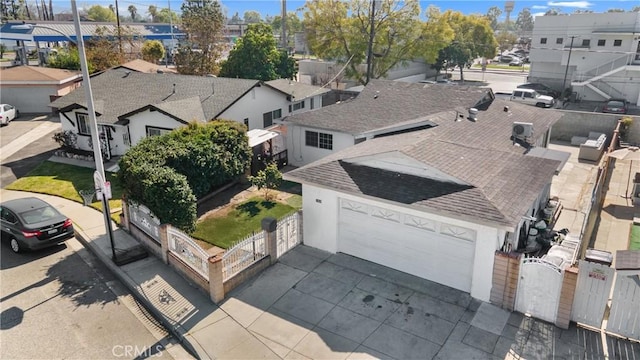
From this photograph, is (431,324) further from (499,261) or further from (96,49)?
(96,49)

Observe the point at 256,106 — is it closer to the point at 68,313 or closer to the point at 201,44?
the point at 68,313

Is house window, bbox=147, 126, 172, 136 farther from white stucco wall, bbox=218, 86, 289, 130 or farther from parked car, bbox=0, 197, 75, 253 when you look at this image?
parked car, bbox=0, 197, 75, 253

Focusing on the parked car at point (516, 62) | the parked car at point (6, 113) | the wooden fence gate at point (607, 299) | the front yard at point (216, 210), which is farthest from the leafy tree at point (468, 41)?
the wooden fence gate at point (607, 299)

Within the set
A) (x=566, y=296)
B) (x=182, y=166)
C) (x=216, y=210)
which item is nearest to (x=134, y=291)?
(x=182, y=166)

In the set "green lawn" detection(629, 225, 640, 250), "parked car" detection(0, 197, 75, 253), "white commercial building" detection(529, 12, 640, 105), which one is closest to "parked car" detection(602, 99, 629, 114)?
"white commercial building" detection(529, 12, 640, 105)

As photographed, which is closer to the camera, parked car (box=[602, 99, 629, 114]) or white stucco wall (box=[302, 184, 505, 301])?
white stucco wall (box=[302, 184, 505, 301])

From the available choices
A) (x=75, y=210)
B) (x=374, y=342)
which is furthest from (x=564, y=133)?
(x=75, y=210)
